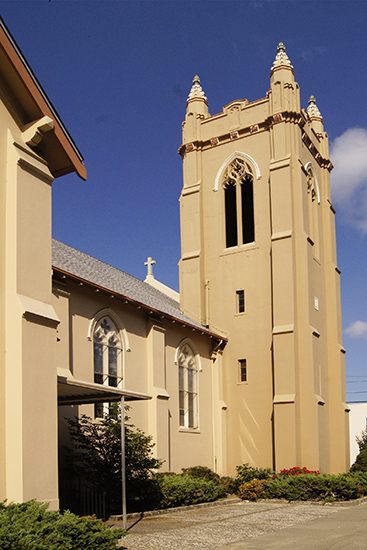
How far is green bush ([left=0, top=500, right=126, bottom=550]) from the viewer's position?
24.1 ft

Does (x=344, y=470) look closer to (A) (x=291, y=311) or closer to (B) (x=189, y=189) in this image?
(A) (x=291, y=311)

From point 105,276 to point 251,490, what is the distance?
9.21 m

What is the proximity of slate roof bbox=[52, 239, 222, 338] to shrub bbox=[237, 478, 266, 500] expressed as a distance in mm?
6148

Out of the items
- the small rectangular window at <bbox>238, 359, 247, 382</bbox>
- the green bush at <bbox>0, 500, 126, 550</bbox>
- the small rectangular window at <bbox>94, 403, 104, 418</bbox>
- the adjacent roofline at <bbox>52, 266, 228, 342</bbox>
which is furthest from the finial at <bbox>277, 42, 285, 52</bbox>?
the green bush at <bbox>0, 500, 126, 550</bbox>

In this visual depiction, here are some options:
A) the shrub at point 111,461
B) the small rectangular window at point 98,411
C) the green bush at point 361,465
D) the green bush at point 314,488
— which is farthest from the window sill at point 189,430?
the green bush at point 361,465

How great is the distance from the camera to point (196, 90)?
3150cm

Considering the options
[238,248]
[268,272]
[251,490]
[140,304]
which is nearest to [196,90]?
[238,248]

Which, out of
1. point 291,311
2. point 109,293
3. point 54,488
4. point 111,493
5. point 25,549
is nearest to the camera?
point 25,549

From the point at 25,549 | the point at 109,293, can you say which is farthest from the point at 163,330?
the point at 25,549

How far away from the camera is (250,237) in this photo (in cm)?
2864

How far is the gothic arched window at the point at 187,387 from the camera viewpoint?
79.2 feet

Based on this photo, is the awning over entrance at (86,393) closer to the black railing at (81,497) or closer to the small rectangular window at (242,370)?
the black railing at (81,497)

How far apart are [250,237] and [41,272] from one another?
1837 centimetres

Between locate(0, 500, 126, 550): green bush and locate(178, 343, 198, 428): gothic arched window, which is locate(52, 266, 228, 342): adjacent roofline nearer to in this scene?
locate(178, 343, 198, 428): gothic arched window
